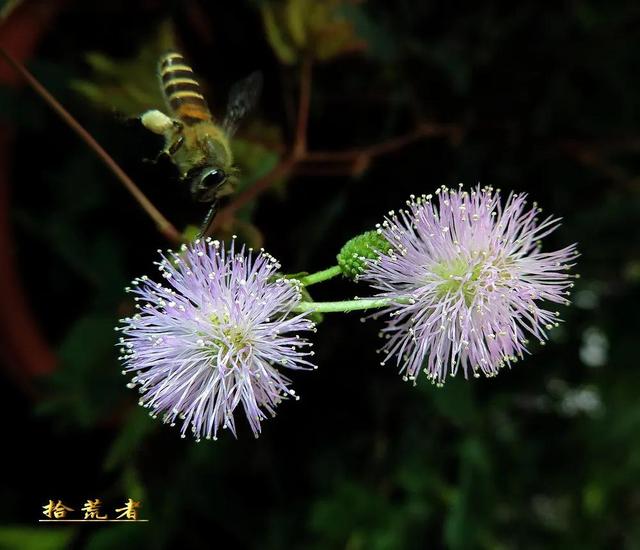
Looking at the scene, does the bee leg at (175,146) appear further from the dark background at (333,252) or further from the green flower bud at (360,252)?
the dark background at (333,252)

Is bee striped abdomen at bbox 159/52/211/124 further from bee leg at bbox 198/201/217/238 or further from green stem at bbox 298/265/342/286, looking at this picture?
green stem at bbox 298/265/342/286

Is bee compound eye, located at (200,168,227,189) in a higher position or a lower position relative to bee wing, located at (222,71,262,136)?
lower

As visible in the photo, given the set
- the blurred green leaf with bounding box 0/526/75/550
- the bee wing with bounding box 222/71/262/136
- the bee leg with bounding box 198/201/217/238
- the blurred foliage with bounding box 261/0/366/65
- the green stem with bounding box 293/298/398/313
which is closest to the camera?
the green stem with bounding box 293/298/398/313

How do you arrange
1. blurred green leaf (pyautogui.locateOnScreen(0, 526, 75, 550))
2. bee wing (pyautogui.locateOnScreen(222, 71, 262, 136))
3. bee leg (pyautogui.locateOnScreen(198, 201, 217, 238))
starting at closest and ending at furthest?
bee leg (pyautogui.locateOnScreen(198, 201, 217, 238)), bee wing (pyautogui.locateOnScreen(222, 71, 262, 136)), blurred green leaf (pyautogui.locateOnScreen(0, 526, 75, 550))

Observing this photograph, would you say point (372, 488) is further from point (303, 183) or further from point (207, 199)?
point (207, 199)

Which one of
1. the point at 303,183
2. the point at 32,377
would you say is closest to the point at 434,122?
the point at 303,183

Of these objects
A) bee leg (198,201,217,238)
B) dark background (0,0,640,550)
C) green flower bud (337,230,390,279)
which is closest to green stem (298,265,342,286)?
green flower bud (337,230,390,279)

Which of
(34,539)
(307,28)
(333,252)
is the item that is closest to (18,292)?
(34,539)
